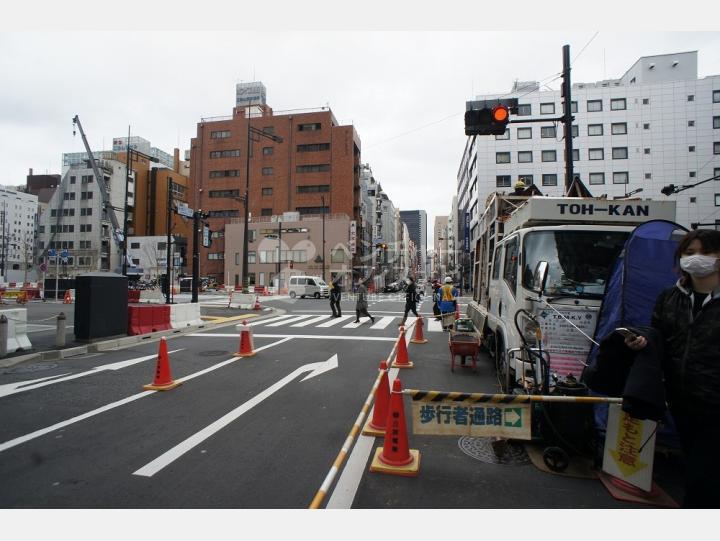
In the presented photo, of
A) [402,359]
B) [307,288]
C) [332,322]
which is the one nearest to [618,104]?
[307,288]

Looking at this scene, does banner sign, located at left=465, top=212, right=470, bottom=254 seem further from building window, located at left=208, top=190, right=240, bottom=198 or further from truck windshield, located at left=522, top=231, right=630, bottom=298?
truck windshield, located at left=522, top=231, right=630, bottom=298

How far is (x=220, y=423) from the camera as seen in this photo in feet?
16.2

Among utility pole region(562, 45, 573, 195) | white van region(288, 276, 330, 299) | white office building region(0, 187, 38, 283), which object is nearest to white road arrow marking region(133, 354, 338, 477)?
utility pole region(562, 45, 573, 195)

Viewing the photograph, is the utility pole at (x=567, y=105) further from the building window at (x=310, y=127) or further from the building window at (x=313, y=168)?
the building window at (x=310, y=127)

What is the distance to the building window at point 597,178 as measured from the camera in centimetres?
4806

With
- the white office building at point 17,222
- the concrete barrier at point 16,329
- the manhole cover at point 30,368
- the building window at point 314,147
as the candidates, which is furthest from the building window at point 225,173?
the manhole cover at point 30,368

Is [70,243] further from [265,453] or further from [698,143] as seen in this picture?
[698,143]

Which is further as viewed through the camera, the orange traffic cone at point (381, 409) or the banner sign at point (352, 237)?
the banner sign at point (352, 237)

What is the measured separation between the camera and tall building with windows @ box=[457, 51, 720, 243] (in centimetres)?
4641

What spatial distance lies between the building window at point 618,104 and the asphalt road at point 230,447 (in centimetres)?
5507

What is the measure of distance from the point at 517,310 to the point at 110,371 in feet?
25.6

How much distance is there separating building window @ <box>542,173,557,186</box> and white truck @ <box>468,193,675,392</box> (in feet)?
162

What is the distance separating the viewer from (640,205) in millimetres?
5445

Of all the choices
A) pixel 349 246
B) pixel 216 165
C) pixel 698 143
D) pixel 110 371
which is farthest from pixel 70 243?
pixel 698 143
